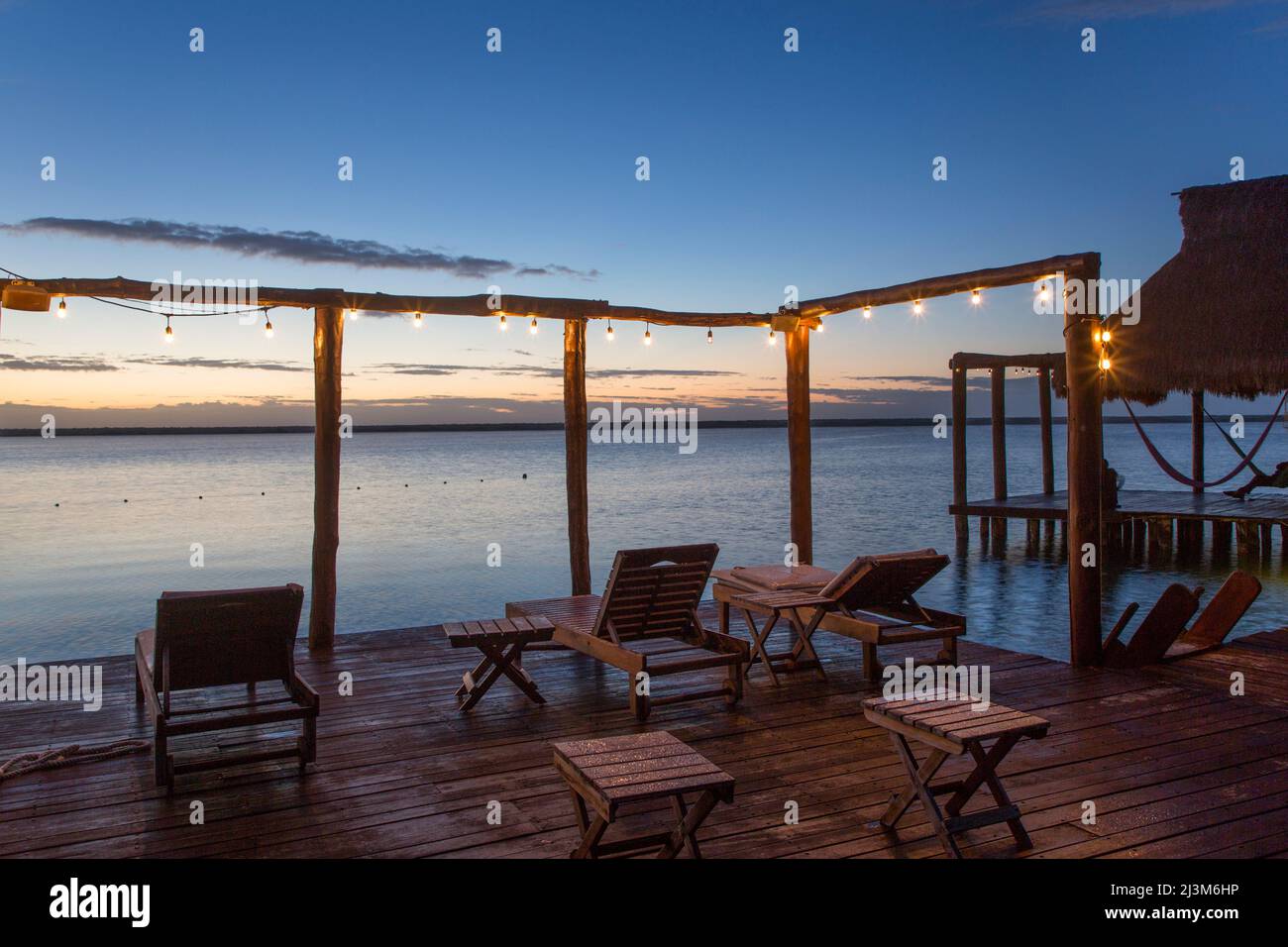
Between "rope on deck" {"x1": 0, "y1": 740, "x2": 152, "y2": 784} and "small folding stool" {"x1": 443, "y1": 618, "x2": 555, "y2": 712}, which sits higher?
"small folding stool" {"x1": 443, "y1": 618, "x2": 555, "y2": 712}

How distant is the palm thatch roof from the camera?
32.6ft

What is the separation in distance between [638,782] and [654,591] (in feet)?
8.76

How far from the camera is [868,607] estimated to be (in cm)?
621

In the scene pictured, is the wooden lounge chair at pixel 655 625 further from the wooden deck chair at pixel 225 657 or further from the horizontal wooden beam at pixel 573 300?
the horizontal wooden beam at pixel 573 300

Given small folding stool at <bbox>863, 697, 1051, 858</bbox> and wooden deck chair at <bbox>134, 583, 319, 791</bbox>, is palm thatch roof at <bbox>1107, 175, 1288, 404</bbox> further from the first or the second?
wooden deck chair at <bbox>134, 583, 319, 791</bbox>

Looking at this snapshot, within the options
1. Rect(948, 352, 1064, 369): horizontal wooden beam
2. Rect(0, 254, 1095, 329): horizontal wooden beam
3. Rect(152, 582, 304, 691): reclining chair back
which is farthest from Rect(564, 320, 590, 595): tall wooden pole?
Rect(948, 352, 1064, 369): horizontal wooden beam

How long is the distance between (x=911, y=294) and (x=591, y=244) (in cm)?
1297

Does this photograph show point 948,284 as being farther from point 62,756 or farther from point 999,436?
point 999,436

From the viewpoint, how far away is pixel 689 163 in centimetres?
1480

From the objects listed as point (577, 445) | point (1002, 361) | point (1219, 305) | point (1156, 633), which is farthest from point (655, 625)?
point (1002, 361)

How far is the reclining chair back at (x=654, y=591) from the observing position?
17.5 feet

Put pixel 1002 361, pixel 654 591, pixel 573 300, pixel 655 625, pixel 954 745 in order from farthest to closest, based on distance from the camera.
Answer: pixel 1002 361 → pixel 573 300 → pixel 655 625 → pixel 654 591 → pixel 954 745

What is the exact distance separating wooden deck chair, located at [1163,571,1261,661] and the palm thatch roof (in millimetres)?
4303

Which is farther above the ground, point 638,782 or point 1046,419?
point 1046,419
